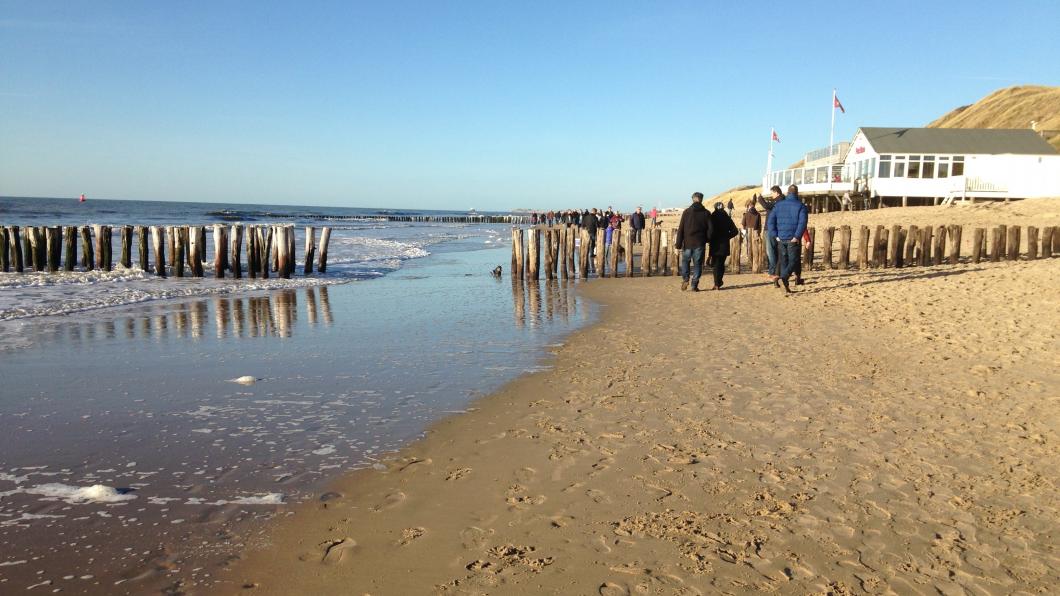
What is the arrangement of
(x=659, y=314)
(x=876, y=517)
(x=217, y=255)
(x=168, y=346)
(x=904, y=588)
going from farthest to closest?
1. (x=217, y=255)
2. (x=659, y=314)
3. (x=168, y=346)
4. (x=876, y=517)
5. (x=904, y=588)

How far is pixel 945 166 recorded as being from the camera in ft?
129

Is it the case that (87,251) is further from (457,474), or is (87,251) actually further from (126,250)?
(457,474)

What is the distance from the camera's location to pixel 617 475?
14.1 feet

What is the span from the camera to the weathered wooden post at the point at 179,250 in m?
18.1

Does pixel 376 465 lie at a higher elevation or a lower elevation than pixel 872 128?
lower

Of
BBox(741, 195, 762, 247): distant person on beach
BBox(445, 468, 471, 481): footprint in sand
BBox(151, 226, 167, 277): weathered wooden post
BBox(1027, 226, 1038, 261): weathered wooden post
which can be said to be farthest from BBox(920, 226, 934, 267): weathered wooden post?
BBox(151, 226, 167, 277): weathered wooden post

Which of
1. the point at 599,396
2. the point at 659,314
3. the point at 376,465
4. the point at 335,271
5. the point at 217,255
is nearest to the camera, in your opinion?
the point at 376,465

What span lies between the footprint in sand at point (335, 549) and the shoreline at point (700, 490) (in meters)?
0.01

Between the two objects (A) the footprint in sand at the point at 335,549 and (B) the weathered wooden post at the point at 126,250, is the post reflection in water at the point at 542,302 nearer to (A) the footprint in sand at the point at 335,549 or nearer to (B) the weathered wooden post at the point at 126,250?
(A) the footprint in sand at the point at 335,549

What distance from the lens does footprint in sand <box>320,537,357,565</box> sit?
3.29 meters

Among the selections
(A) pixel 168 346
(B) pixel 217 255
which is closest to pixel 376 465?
(A) pixel 168 346

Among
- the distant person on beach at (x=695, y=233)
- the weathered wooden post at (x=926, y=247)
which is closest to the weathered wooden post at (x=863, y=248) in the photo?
the weathered wooden post at (x=926, y=247)

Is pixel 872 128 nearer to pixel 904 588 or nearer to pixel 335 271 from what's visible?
pixel 335 271

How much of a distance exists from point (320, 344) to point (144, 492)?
4895 mm
